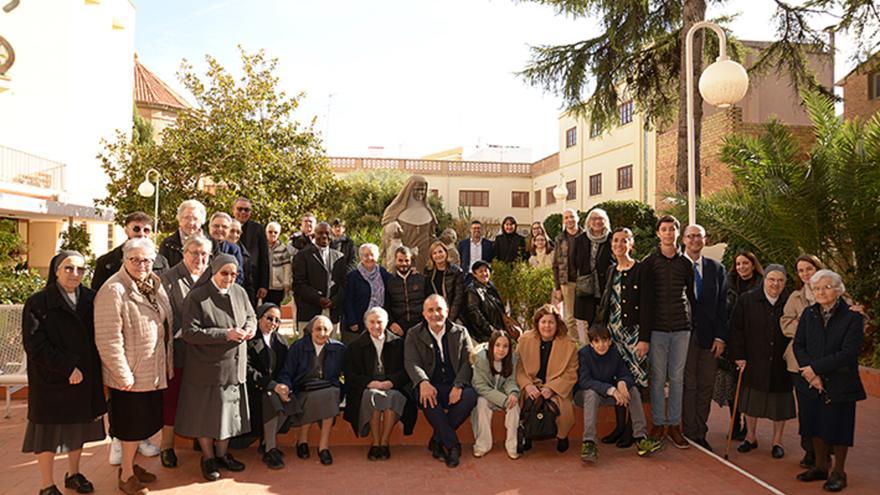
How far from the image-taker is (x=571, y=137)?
37438 millimetres

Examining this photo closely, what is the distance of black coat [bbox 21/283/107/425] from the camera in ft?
15.2

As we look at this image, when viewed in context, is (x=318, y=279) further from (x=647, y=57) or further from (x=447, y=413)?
(x=647, y=57)

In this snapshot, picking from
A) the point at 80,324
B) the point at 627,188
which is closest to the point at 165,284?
the point at 80,324

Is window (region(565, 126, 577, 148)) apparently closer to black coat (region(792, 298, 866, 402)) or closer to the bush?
the bush

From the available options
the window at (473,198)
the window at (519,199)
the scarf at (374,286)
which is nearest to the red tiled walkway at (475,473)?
the scarf at (374,286)

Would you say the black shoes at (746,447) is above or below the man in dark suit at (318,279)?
below

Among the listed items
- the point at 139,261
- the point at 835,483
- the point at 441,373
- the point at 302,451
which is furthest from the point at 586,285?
the point at 139,261

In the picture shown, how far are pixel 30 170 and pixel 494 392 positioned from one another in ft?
74.4

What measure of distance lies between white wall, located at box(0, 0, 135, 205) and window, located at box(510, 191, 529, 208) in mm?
22907

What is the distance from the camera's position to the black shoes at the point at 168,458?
5609 mm

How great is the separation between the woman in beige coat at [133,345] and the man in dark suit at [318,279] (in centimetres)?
269

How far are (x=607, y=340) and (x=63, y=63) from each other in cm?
2509

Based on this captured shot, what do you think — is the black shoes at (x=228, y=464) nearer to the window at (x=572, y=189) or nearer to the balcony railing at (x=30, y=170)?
the balcony railing at (x=30, y=170)

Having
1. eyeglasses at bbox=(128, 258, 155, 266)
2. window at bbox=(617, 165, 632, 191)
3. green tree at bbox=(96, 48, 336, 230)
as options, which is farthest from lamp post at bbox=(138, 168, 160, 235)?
window at bbox=(617, 165, 632, 191)
